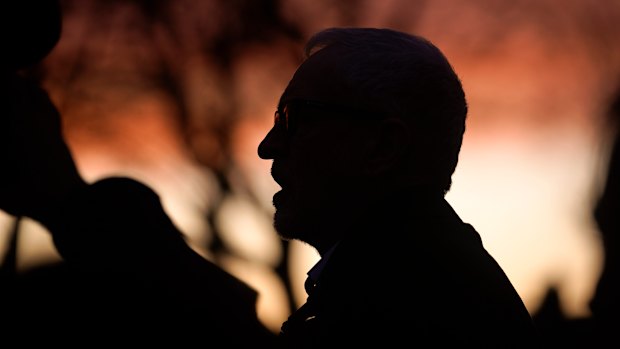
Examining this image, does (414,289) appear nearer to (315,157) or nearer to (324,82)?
(315,157)

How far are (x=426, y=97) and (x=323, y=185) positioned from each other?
0.27m

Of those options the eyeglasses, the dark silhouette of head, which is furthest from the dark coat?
the dark silhouette of head

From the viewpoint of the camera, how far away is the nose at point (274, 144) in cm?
149

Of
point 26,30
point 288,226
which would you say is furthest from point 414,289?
A: point 26,30

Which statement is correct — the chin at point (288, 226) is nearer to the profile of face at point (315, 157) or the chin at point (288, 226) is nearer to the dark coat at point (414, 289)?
the profile of face at point (315, 157)

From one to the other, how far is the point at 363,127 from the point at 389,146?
0.07m

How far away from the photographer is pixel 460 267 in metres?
1.09

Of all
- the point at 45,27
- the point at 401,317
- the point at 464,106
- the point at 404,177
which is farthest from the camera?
the point at 45,27

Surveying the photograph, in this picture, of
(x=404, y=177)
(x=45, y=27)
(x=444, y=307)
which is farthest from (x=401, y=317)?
(x=45, y=27)

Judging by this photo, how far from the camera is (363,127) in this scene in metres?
1.35

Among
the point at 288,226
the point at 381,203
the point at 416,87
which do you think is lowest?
the point at 381,203

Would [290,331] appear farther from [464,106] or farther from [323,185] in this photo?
[464,106]

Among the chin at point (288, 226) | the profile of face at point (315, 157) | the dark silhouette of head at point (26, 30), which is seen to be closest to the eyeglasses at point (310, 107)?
the profile of face at point (315, 157)

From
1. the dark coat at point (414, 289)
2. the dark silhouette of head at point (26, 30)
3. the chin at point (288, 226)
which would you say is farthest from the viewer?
the dark silhouette of head at point (26, 30)
